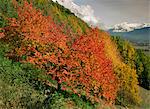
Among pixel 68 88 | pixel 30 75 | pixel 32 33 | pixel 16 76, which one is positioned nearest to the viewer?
pixel 16 76

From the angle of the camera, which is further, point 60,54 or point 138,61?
point 138,61

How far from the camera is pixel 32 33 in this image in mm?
43656

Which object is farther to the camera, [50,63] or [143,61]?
[143,61]

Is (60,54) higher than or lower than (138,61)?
higher

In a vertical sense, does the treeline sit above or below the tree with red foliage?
below

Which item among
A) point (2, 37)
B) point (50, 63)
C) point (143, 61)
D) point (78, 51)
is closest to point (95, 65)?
point (78, 51)

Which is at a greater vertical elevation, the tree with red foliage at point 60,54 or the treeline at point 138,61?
the tree with red foliage at point 60,54

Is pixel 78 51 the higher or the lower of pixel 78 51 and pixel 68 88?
the higher

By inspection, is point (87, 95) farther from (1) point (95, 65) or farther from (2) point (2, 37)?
(2) point (2, 37)

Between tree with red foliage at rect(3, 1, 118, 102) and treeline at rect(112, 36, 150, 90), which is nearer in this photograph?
tree with red foliage at rect(3, 1, 118, 102)

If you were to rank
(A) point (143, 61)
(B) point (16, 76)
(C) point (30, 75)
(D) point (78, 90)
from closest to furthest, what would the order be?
1. (B) point (16, 76)
2. (C) point (30, 75)
3. (D) point (78, 90)
4. (A) point (143, 61)

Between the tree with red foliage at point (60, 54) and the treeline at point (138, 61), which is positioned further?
the treeline at point (138, 61)

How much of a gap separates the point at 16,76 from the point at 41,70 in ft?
35.7

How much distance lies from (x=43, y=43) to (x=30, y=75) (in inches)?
281
